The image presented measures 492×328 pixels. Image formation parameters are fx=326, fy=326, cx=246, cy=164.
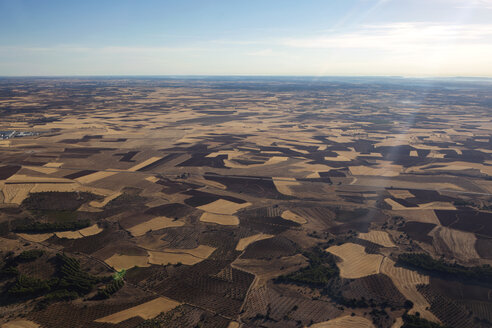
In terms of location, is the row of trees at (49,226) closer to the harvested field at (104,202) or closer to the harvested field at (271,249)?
the harvested field at (104,202)

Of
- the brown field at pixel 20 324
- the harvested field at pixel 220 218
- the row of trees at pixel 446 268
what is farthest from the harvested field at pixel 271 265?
the brown field at pixel 20 324

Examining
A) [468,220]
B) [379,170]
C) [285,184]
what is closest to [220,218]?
[285,184]

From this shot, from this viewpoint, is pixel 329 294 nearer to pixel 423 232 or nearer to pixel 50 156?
pixel 423 232

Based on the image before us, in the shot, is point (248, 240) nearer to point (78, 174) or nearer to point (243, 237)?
point (243, 237)

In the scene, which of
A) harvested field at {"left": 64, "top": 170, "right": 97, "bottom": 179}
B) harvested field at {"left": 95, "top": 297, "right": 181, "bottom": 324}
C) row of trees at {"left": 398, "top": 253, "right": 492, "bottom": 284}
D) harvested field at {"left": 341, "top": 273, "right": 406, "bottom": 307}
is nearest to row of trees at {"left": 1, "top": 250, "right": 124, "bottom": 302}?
harvested field at {"left": 95, "top": 297, "right": 181, "bottom": 324}

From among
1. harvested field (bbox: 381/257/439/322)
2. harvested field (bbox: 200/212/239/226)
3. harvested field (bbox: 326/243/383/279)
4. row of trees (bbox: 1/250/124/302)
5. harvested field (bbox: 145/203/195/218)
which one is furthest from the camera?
harvested field (bbox: 145/203/195/218)

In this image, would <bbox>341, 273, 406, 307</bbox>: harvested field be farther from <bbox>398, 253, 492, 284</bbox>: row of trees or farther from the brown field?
the brown field

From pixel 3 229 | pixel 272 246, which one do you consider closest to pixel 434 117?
pixel 272 246
